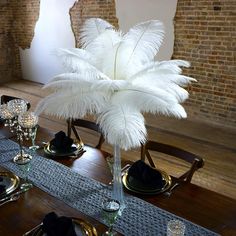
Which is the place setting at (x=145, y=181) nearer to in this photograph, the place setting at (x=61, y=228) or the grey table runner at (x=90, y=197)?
the grey table runner at (x=90, y=197)

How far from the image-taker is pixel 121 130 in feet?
3.86

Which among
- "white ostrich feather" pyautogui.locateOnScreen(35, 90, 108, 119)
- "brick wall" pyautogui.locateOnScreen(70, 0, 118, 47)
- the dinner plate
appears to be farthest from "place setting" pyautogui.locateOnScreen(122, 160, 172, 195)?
"brick wall" pyautogui.locateOnScreen(70, 0, 118, 47)

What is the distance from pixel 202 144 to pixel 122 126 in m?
2.95

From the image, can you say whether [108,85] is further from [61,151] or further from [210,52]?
[210,52]

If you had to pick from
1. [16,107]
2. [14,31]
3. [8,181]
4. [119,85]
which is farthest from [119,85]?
[14,31]

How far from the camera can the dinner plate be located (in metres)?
2.06

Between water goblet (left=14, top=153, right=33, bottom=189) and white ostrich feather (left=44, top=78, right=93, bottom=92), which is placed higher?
white ostrich feather (left=44, top=78, right=93, bottom=92)

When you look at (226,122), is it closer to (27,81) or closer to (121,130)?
(121,130)

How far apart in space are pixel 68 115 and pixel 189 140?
301cm

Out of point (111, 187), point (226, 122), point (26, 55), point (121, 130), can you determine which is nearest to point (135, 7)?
point (226, 122)

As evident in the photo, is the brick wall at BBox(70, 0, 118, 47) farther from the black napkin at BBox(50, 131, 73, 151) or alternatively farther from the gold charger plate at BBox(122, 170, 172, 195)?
the gold charger plate at BBox(122, 170, 172, 195)

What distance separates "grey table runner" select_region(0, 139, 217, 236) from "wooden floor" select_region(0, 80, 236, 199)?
5.13ft

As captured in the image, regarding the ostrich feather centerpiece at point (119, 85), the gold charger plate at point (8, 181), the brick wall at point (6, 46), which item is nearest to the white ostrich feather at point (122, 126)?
the ostrich feather centerpiece at point (119, 85)

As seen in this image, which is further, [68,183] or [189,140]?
[189,140]
